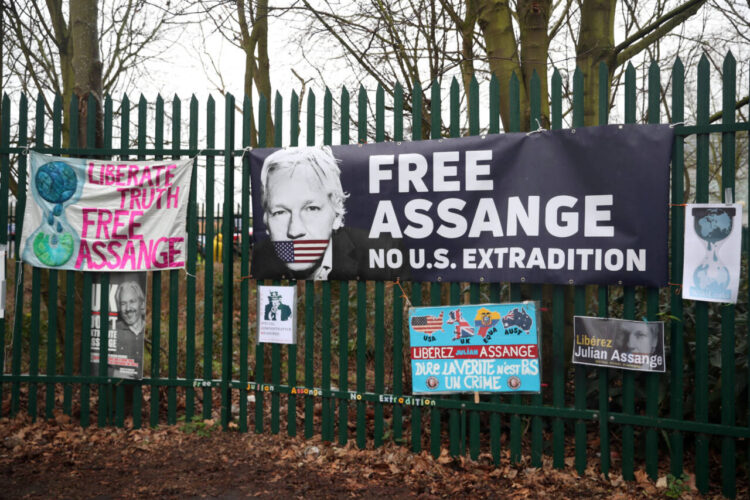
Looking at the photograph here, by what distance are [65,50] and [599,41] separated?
6496 mm

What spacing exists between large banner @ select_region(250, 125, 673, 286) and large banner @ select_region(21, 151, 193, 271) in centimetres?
85

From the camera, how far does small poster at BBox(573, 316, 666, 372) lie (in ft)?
13.2

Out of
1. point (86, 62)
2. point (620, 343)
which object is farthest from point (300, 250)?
point (86, 62)

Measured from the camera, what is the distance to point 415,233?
4.60 m

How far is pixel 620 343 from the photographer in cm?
412

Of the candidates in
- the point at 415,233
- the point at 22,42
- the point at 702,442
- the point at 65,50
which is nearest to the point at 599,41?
the point at 415,233

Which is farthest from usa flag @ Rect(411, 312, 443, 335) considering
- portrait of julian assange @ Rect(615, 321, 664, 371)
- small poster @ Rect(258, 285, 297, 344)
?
portrait of julian assange @ Rect(615, 321, 664, 371)

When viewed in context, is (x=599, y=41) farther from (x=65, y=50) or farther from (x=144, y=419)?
(x=65, y=50)

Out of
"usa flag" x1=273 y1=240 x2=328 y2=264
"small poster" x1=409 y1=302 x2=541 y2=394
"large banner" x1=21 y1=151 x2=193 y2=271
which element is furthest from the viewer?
"large banner" x1=21 y1=151 x2=193 y2=271

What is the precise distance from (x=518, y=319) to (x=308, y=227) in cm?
183

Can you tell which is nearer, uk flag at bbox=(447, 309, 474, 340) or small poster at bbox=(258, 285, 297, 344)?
uk flag at bbox=(447, 309, 474, 340)

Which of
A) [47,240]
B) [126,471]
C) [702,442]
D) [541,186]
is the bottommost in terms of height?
[126,471]

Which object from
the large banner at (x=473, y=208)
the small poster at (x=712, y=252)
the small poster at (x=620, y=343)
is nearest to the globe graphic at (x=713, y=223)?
the small poster at (x=712, y=252)

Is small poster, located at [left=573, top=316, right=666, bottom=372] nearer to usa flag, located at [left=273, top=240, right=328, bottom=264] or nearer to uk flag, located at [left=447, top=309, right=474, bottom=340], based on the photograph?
uk flag, located at [left=447, top=309, right=474, bottom=340]
